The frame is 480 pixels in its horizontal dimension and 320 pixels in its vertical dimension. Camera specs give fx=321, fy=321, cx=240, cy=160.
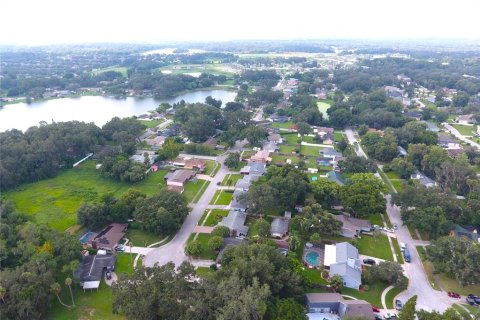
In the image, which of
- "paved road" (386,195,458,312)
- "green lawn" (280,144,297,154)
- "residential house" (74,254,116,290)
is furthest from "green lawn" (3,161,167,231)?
"paved road" (386,195,458,312)

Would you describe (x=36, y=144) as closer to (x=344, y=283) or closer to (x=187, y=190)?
(x=187, y=190)

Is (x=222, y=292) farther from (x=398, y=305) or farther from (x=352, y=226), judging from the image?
(x=352, y=226)

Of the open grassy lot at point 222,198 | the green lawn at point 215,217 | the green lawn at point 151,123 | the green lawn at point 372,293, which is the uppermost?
the green lawn at point 151,123

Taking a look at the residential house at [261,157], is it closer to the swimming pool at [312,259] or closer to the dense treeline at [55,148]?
the dense treeline at [55,148]

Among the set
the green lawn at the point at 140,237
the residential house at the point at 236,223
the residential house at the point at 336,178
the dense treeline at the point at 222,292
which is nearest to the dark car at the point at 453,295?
the dense treeline at the point at 222,292

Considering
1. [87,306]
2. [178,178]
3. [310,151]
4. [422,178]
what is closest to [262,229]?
[87,306]

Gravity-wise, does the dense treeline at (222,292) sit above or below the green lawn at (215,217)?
above
